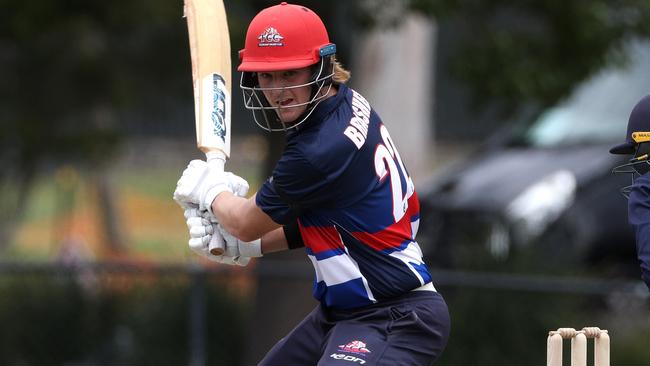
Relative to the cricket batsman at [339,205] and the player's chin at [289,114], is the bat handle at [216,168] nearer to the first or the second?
the cricket batsman at [339,205]

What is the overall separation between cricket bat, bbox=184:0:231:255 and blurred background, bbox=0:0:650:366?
3.51m

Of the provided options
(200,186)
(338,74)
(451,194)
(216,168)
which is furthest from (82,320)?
(338,74)

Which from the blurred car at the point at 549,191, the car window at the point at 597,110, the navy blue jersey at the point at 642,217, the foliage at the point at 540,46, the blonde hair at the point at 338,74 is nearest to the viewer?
the navy blue jersey at the point at 642,217

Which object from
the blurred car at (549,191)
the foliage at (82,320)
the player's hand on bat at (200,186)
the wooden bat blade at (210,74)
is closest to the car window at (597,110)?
the blurred car at (549,191)

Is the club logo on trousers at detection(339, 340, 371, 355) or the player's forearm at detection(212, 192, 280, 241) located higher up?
the player's forearm at detection(212, 192, 280, 241)

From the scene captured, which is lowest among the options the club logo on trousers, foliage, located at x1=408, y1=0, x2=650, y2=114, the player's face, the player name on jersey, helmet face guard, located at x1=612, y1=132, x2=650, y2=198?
foliage, located at x1=408, y1=0, x2=650, y2=114

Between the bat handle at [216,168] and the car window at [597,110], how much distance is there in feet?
21.5

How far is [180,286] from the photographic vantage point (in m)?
11.4

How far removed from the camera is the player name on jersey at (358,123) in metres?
5.44

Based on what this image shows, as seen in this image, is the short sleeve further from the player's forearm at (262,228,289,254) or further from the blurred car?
the blurred car

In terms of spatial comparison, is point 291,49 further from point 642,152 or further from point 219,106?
point 642,152

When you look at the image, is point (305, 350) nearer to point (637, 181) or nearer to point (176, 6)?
point (637, 181)

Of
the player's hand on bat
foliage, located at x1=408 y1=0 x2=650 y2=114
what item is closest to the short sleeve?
the player's hand on bat

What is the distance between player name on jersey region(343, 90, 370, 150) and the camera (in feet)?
17.8
